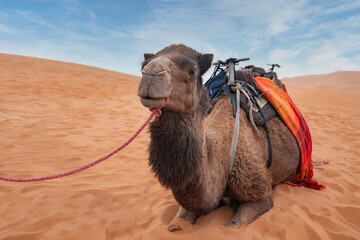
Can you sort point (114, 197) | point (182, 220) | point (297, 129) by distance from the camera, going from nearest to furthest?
point (182, 220)
point (114, 197)
point (297, 129)

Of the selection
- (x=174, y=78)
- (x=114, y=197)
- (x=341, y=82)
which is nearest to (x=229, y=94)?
(x=174, y=78)

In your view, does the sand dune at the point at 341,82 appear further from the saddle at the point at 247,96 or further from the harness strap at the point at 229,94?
the harness strap at the point at 229,94

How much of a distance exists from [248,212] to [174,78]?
5.27ft

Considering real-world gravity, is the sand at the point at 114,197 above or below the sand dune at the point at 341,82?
below

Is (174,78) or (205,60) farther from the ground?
(205,60)

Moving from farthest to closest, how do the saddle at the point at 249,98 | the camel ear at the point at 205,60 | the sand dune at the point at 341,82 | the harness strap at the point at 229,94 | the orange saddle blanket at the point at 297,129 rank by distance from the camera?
1. the sand dune at the point at 341,82
2. the orange saddle blanket at the point at 297,129
3. the saddle at the point at 249,98
4. the harness strap at the point at 229,94
5. the camel ear at the point at 205,60

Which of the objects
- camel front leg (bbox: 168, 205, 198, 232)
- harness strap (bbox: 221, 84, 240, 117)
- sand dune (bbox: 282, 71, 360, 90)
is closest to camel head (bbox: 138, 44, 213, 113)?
harness strap (bbox: 221, 84, 240, 117)

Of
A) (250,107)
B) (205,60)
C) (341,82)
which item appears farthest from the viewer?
(341,82)

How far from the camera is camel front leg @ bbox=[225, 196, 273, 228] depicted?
88.7 inches

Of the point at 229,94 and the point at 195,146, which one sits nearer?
the point at 195,146

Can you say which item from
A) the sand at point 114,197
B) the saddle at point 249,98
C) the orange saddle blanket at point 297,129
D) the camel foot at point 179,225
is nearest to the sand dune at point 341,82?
the orange saddle blanket at point 297,129

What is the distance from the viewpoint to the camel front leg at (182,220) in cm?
219

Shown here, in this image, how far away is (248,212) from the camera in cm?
234

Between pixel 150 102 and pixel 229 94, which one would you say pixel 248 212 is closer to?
pixel 229 94
